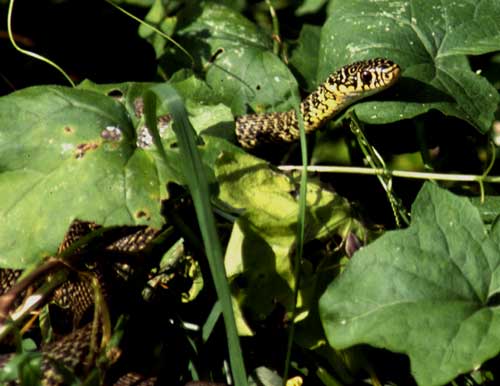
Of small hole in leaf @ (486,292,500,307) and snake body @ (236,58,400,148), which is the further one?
snake body @ (236,58,400,148)

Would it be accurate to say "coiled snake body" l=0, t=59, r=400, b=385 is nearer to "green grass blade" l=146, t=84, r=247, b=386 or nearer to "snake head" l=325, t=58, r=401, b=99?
"snake head" l=325, t=58, r=401, b=99

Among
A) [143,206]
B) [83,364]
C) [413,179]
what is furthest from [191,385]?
[413,179]

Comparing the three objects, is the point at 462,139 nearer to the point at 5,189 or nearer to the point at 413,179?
the point at 413,179

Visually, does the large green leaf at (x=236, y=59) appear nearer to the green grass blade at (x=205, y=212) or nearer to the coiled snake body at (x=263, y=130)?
the coiled snake body at (x=263, y=130)

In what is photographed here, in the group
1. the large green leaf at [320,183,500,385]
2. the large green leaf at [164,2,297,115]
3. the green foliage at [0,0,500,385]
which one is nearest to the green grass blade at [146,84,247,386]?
the green foliage at [0,0,500,385]

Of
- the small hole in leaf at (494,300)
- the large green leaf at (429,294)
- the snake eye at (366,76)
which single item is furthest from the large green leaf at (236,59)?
the small hole in leaf at (494,300)
